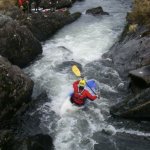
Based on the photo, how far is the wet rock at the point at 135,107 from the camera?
12048 millimetres

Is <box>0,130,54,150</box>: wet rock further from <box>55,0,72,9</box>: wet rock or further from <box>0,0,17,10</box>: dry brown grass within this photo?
<box>55,0,72,9</box>: wet rock

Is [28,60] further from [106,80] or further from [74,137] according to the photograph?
[74,137]

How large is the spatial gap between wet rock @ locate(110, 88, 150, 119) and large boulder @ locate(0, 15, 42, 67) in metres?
6.15

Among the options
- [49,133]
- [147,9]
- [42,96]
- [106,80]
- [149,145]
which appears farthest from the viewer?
[147,9]

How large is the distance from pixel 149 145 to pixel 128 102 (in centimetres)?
198

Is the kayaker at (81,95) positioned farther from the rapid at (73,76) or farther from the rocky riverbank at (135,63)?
the rocky riverbank at (135,63)

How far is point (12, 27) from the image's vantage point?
659 inches

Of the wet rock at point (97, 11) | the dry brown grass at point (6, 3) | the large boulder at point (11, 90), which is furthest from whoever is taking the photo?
the wet rock at point (97, 11)

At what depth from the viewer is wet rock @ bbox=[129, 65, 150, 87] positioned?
1315 cm

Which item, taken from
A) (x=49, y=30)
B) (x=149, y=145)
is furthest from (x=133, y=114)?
(x=49, y=30)

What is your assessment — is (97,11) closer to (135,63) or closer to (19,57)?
(19,57)

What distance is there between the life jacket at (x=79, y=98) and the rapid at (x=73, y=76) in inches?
14.9

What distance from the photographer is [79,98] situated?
523 inches

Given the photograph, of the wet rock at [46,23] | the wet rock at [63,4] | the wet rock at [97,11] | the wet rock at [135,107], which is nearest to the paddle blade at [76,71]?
the wet rock at [135,107]
